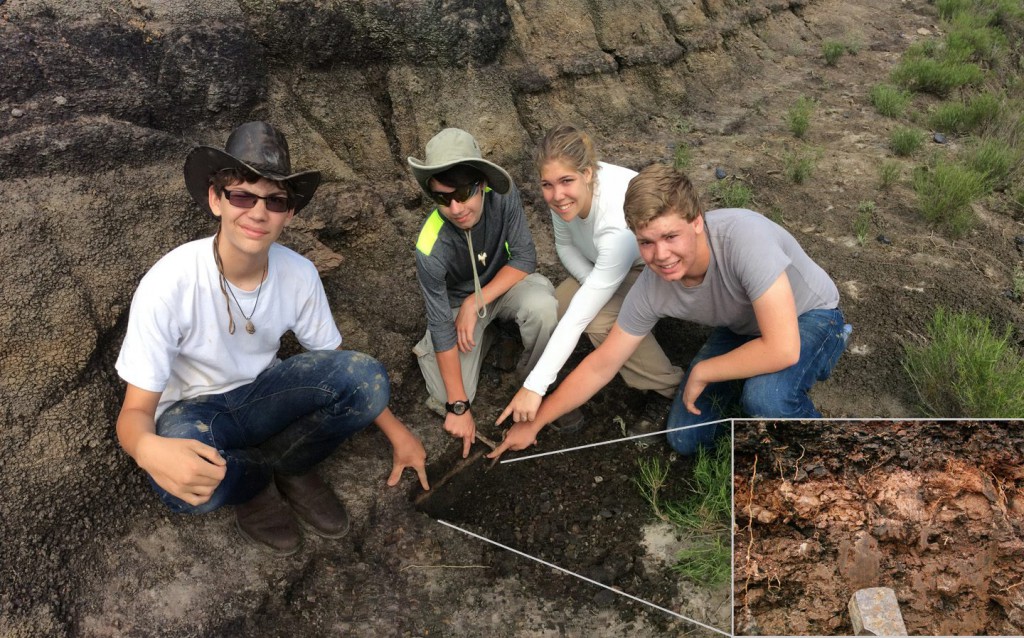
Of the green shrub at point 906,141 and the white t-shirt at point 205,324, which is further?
the green shrub at point 906,141

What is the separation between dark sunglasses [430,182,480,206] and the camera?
263cm

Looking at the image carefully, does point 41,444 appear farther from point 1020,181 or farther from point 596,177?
point 1020,181

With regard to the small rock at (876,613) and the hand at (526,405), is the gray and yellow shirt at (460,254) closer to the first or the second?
the hand at (526,405)

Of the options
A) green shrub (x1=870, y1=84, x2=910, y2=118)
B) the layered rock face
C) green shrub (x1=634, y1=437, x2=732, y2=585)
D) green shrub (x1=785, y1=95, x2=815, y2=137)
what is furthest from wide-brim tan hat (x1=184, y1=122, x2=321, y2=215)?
green shrub (x1=870, y1=84, x2=910, y2=118)

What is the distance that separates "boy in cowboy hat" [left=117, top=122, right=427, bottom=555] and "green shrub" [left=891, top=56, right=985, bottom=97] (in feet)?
20.6

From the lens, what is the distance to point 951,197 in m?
4.30

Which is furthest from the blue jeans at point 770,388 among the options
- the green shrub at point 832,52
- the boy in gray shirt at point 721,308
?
the green shrub at point 832,52

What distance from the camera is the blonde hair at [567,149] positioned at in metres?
2.62

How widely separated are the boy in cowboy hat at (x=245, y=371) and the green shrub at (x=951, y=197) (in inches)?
150

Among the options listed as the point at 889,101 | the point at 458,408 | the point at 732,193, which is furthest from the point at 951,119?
the point at 458,408

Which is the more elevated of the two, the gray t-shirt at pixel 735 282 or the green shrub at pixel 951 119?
the gray t-shirt at pixel 735 282

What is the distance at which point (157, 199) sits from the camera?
289 cm

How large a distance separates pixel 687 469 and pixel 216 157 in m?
2.18

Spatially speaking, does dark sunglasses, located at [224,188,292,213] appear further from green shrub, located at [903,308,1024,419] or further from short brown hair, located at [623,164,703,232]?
green shrub, located at [903,308,1024,419]
